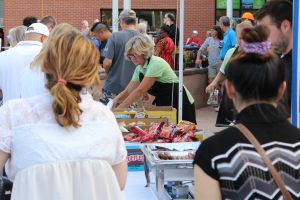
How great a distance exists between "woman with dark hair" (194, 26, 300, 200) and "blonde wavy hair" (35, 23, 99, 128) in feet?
1.99

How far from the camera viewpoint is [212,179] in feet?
6.95

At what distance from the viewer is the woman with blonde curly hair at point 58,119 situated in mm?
2469

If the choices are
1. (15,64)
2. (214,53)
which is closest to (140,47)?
(15,64)

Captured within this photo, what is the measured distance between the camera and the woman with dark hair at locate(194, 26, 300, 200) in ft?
6.86

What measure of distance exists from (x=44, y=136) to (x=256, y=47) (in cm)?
88

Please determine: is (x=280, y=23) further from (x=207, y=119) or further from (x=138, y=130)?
(x=207, y=119)

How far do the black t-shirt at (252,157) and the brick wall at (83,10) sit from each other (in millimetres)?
20244

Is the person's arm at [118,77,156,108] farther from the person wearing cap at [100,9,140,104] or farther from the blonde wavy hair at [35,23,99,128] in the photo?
the blonde wavy hair at [35,23,99,128]

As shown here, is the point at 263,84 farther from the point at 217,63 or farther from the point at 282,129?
the point at 217,63

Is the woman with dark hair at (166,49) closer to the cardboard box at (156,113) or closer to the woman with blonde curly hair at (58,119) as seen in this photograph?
the cardboard box at (156,113)

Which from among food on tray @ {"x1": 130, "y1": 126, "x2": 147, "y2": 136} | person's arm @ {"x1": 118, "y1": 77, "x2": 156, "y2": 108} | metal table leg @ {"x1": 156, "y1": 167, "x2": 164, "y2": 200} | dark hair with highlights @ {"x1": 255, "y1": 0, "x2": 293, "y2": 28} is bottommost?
metal table leg @ {"x1": 156, "y1": 167, "x2": 164, "y2": 200}

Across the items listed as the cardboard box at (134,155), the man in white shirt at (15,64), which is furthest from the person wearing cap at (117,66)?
the cardboard box at (134,155)

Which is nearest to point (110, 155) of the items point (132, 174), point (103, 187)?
point (103, 187)

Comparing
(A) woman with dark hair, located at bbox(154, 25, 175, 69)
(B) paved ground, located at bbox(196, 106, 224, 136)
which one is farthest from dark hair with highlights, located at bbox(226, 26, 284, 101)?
(A) woman with dark hair, located at bbox(154, 25, 175, 69)
